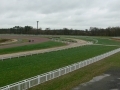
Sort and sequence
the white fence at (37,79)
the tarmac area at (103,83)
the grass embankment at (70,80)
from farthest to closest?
the tarmac area at (103,83)
the grass embankment at (70,80)
the white fence at (37,79)

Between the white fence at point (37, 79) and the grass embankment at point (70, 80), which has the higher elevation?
the white fence at point (37, 79)

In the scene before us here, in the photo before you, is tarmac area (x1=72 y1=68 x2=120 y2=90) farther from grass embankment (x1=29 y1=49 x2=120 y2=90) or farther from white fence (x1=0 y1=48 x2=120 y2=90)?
white fence (x1=0 y1=48 x2=120 y2=90)

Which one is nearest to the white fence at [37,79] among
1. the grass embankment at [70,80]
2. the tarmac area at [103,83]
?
the grass embankment at [70,80]

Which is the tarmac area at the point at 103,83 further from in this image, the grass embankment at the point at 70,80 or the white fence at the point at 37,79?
the white fence at the point at 37,79

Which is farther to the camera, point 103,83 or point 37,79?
point 103,83

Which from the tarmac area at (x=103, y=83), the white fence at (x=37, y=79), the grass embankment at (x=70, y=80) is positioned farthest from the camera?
the tarmac area at (x=103, y=83)

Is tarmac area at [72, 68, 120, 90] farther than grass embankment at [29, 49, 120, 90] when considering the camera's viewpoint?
Yes

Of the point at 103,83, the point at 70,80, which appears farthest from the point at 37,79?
the point at 103,83

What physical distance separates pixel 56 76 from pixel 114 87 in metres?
4.92

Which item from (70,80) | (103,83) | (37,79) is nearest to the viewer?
(37,79)

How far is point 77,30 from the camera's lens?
155875mm

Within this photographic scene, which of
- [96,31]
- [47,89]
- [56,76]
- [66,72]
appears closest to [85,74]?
[66,72]

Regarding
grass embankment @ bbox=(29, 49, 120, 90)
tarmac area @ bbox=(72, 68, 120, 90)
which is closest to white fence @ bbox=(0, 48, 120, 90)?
grass embankment @ bbox=(29, 49, 120, 90)

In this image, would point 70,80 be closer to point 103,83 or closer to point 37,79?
point 103,83
